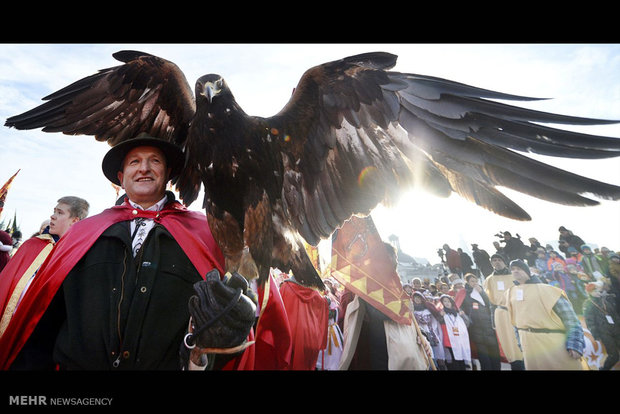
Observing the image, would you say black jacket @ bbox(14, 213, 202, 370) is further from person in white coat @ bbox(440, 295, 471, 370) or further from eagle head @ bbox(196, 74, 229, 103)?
person in white coat @ bbox(440, 295, 471, 370)

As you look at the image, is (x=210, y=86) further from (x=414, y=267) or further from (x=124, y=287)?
(x=414, y=267)

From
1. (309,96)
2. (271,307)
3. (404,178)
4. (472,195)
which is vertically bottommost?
(271,307)

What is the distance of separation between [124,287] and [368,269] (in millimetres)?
1611

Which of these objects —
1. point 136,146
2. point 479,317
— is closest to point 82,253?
point 136,146

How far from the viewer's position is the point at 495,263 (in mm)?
3400

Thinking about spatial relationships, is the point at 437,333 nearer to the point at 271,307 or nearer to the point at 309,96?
the point at 271,307

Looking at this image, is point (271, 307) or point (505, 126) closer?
point (505, 126)

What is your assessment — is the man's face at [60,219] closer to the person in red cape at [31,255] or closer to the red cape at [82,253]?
the person in red cape at [31,255]

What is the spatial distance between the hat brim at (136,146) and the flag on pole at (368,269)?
50.0 inches

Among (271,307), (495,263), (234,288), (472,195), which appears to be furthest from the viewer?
(495,263)

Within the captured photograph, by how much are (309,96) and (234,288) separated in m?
0.93

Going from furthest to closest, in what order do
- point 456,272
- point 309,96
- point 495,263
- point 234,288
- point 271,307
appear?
point 456,272
point 495,263
point 271,307
point 309,96
point 234,288

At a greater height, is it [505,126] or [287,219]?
[505,126]
